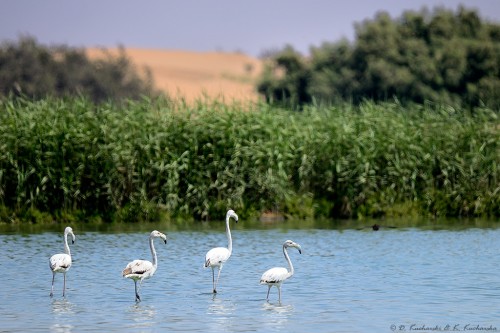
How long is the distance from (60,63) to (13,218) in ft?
145

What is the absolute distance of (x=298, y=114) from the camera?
2828 cm

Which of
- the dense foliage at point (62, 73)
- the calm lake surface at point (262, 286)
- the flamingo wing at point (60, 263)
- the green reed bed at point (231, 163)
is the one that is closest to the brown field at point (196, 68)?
the dense foliage at point (62, 73)

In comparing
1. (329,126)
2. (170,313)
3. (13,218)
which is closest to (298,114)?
(329,126)

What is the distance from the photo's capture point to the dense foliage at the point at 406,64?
164ft

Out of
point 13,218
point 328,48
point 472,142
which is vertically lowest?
point 13,218

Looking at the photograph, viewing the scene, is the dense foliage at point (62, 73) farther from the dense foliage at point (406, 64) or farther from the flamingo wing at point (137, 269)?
the flamingo wing at point (137, 269)

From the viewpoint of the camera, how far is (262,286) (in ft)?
55.8

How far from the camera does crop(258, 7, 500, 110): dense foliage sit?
49.9 metres

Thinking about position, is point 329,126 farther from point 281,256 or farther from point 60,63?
point 60,63

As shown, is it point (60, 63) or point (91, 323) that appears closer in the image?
point (91, 323)

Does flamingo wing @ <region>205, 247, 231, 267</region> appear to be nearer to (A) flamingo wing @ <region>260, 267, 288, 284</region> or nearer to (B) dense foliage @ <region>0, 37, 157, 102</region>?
(A) flamingo wing @ <region>260, 267, 288, 284</region>

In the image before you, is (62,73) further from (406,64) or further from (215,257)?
(215,257)

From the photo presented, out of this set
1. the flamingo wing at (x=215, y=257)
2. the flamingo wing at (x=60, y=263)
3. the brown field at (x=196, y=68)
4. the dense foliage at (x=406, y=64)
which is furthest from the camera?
the brown field at (x=196, y=68)

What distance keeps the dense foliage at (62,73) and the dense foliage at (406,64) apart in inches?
374
